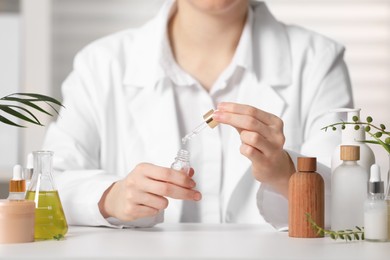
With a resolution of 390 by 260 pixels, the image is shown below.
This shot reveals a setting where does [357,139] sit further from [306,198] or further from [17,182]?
[17,182]

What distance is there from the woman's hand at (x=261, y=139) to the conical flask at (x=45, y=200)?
1.22 feet

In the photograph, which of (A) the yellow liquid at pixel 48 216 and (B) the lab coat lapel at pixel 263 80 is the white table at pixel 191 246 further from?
(B) the lab coat lapel at pixel 263 80

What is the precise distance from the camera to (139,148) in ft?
7.91

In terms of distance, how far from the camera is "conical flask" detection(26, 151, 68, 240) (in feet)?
5.21

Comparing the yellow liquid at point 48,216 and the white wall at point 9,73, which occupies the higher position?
the white wall at point 9,73

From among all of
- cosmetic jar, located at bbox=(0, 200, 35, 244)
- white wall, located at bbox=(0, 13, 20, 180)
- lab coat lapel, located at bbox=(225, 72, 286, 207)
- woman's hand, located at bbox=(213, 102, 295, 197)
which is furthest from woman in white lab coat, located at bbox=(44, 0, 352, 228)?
white wall, located at bbox=(0, 13, 20, 180)

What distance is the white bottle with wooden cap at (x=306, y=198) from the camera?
1.59 metres

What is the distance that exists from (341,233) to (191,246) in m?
0.30

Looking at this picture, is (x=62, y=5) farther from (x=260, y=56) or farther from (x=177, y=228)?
(x=177, y=228)

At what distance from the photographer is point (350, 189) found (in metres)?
1.63

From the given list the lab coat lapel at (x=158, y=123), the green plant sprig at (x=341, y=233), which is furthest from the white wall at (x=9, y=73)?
the green plant sprig at (x=341, y=233)

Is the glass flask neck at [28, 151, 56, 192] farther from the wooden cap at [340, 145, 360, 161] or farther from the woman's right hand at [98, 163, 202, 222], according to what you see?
the wooden cap at [340, 145, 360, 161]

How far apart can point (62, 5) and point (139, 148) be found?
1.48 meters

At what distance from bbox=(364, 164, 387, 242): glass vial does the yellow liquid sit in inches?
24.6
